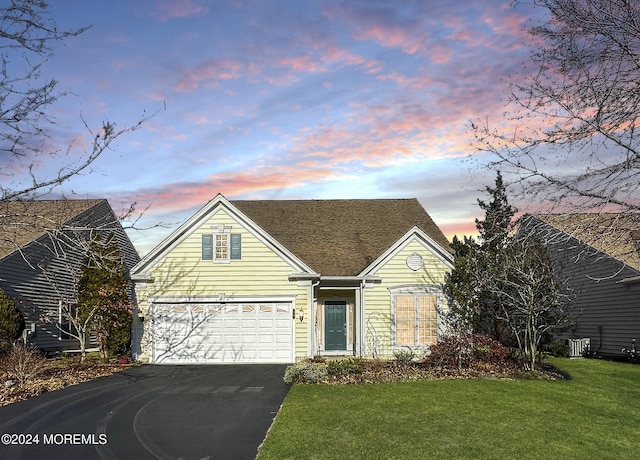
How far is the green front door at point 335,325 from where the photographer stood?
78.5 ft

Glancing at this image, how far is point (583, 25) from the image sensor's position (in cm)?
830

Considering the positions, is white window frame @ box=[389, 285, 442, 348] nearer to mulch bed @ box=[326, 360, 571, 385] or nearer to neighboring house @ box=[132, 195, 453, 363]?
neighboring house @ box=[132, 195, 453, 363]

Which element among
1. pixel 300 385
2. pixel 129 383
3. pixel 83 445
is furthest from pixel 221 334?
pixel 83 445

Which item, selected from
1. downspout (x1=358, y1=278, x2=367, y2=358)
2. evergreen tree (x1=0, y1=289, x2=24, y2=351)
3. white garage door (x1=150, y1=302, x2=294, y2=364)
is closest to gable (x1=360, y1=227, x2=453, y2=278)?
downspout (x1=358, y1=278, x2=367, y2=358)

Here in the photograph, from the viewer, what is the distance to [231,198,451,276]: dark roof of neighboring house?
24039 millimetres

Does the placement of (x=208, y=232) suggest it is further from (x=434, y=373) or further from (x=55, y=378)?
(x=434, y=373)

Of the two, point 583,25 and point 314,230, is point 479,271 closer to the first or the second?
point 314,230

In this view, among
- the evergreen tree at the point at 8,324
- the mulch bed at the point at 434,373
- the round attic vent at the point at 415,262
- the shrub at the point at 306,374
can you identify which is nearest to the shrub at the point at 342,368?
the mulch bed at the point at 434,373

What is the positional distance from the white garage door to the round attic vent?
512cm

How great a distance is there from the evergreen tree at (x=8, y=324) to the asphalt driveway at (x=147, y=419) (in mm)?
5393

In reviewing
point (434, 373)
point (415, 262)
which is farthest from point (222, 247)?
point (434, 373)

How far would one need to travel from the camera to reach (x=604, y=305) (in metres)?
25.7

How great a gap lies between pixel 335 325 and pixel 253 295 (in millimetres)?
4324

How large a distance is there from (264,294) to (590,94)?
1558 centimetres
